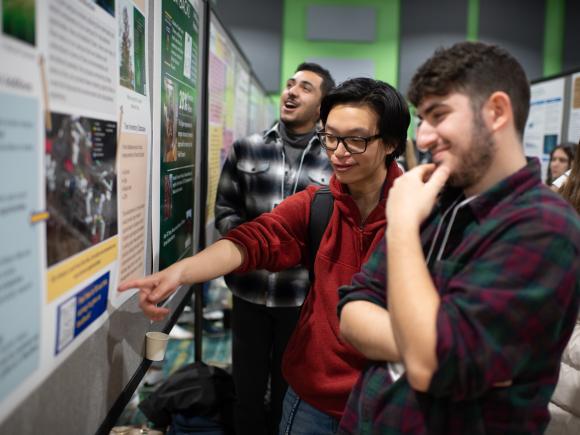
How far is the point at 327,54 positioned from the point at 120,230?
9039mm

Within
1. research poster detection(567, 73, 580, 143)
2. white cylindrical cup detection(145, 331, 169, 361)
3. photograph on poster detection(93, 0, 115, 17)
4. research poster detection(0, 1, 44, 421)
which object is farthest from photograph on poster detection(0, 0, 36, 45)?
research poster detection(567, 73, 580, 143)

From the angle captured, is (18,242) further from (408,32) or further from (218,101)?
(408,32)

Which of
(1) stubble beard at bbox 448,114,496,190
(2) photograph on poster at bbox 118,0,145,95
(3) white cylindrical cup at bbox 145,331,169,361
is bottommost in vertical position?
(3) white cylindrical cup at bbox 145,331,169,361

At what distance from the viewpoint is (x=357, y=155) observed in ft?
4.58

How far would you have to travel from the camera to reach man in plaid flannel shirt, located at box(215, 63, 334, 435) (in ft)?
6.84

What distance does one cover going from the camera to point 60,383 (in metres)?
0.94

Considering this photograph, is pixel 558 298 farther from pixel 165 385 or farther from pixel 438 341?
pixel 165 385

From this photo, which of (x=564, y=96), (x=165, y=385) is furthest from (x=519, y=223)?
(x=564, y=96)

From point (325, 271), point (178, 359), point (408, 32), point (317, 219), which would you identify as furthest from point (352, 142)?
point (408, 32)

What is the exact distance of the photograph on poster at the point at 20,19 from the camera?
697mm

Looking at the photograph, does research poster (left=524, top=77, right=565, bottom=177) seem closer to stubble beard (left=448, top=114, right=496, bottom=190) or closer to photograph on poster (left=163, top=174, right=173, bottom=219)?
photograph on poster (left=163, top=174, right=173, bottom=219)

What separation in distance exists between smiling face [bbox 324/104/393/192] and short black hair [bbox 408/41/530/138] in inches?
18.5

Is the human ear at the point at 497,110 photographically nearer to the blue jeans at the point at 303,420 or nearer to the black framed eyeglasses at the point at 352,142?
the black framed eyeglasses at the point at 352,142

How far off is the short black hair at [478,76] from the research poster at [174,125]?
0.81 meters
